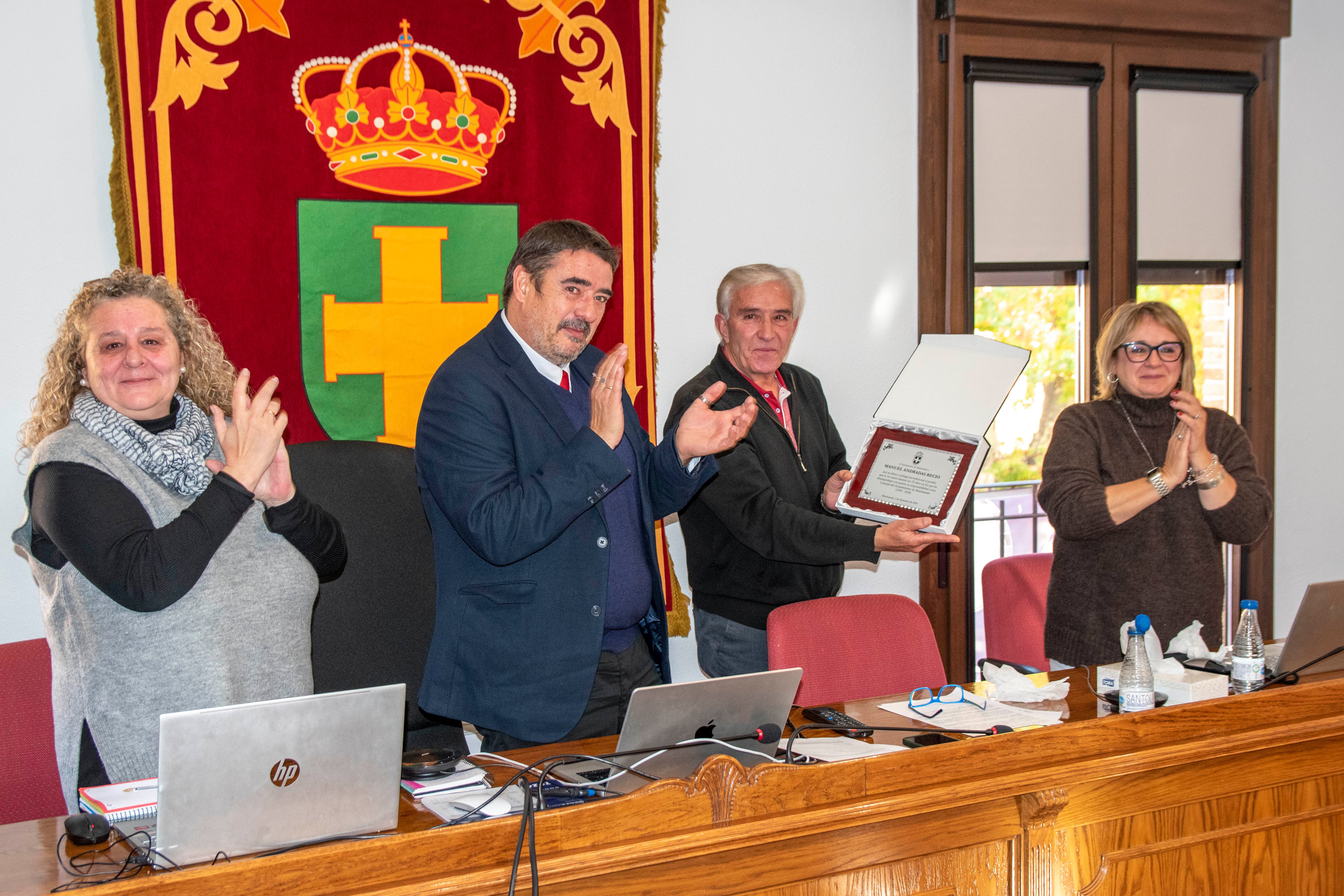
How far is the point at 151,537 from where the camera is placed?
165cm

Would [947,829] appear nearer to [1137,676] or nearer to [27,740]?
[1137,676]

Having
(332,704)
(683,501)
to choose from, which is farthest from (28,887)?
(683,501)

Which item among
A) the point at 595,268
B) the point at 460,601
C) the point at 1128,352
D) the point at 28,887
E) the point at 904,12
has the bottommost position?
the point at 28,887

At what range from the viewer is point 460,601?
6.36 feet

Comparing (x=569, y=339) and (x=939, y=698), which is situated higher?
(x=569, y=339)

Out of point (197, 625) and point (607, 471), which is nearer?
point (197, 625)

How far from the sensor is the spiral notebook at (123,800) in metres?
1.48

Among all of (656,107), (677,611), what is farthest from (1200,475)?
(656,107)

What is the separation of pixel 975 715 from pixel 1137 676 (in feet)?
0.93

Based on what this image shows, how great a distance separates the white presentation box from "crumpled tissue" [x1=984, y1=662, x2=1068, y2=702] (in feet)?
1.36

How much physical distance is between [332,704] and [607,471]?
676 millimetres

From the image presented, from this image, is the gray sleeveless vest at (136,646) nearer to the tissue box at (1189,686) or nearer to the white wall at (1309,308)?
the tissue box at (1189,686)

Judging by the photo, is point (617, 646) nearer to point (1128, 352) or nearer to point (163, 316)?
point (163, 316)

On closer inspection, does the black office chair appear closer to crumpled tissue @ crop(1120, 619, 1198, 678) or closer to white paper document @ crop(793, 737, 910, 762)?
white paper document @ crop(793, 737, 910, 762)
